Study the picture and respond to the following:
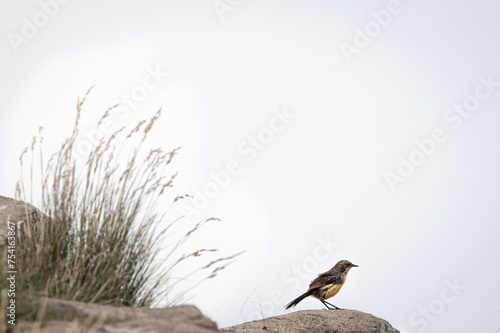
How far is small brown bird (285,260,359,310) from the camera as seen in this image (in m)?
5.29

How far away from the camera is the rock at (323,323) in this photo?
4902mm

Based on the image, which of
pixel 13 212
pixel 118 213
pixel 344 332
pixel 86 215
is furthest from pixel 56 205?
pixel 344 332

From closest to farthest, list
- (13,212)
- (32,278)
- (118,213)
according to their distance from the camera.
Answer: (32,278), (118,213), (13,212)

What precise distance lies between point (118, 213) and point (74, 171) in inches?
17.6

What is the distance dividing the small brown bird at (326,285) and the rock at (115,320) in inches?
107

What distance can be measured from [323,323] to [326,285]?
0.40 m

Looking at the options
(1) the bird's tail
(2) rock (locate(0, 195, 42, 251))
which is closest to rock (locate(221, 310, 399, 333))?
(1) the bird's tail

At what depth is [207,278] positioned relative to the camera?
303 cm

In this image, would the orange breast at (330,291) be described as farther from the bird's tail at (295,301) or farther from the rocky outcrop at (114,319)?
the rocky outcrop at (114,319)

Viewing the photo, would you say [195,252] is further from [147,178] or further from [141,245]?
[147,178]

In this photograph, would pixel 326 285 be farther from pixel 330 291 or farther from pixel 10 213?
pixel 10 213

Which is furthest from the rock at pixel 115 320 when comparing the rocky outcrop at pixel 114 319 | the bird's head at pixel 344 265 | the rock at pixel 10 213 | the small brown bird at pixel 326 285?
the bird's head at pixel 344 265

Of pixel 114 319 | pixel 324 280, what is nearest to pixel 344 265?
pixel 324 280

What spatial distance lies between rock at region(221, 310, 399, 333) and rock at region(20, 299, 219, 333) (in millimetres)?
2217
